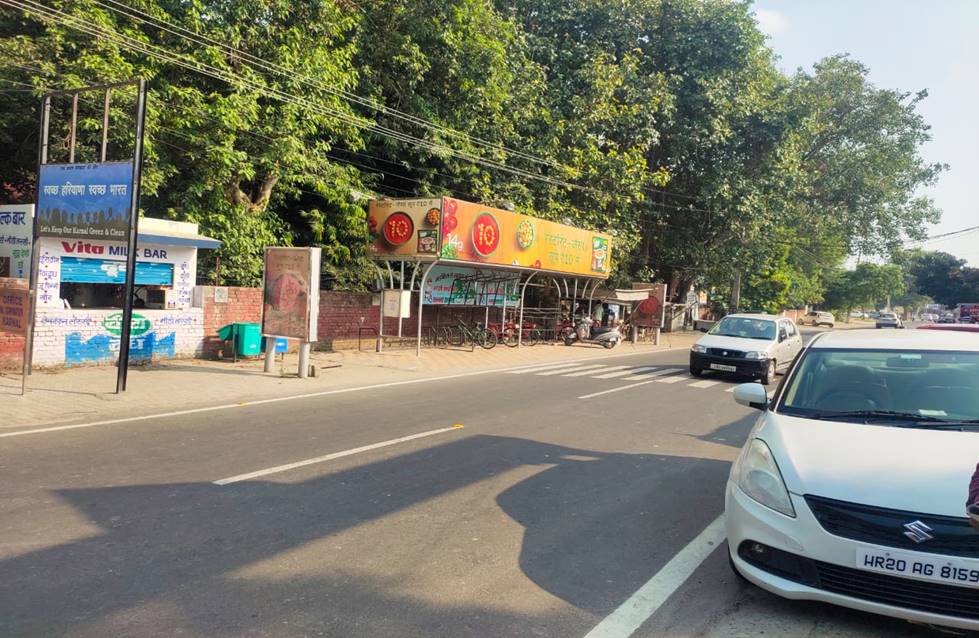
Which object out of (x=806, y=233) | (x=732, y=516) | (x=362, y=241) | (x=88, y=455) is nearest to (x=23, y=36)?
(x=362, y=241)

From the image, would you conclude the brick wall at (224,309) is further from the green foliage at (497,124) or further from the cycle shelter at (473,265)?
the cycle shelter at (473,265)

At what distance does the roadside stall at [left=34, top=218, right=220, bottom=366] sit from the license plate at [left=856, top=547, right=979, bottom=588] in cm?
1160

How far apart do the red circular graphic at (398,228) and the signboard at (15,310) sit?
10.1 metres

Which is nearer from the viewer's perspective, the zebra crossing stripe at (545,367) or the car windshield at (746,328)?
the car windshield at (746,328)

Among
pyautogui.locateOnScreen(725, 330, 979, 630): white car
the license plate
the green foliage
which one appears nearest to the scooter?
the green foliage

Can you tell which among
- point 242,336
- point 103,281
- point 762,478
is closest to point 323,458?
point 762,478

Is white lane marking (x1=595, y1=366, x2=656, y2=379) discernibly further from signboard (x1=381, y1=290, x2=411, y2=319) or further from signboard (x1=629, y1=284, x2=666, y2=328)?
signboard (x1=629, y1=284, x2=666, y2=328)

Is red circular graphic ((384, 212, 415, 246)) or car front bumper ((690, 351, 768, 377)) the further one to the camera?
red circular graphic ((384, 212, 415, 246))

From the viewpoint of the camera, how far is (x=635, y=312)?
98.4 feet

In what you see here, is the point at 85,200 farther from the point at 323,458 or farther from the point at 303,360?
the point at 323,458

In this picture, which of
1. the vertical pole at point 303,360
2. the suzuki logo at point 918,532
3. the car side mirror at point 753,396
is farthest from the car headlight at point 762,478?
the vertical pole at point 303,360

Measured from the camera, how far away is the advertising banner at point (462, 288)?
21.8m

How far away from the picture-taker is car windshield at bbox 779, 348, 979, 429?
4.50 m

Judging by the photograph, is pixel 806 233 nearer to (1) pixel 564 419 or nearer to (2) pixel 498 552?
(1) pixel 564 419
